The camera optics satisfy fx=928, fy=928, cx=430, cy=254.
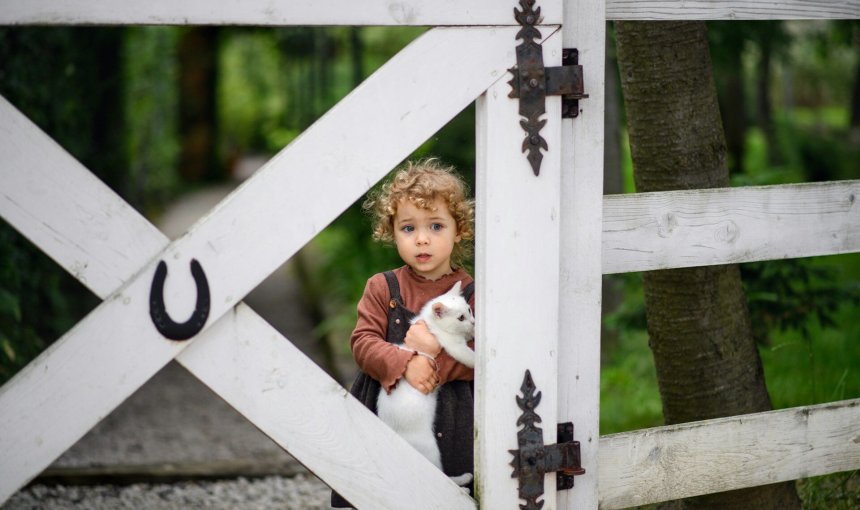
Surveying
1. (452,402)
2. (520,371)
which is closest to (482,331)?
(520,371)

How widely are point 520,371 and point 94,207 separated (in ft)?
3.79

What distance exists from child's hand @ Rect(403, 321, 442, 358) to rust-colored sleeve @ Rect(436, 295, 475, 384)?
60 mm

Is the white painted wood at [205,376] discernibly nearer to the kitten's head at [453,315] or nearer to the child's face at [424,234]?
the kitten's head at [453,315]

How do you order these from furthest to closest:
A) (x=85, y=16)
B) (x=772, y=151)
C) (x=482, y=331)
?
(x=772, y=151)
(x=482, y=331)
(x=85, y=16)

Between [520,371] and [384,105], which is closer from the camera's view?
[384,105]

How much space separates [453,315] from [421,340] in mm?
114

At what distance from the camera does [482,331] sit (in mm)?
2480

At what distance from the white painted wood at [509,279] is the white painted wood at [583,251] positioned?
63 mm

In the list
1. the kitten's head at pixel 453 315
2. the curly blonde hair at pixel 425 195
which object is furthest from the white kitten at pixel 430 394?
the curly blonde hair at pixel 425 195

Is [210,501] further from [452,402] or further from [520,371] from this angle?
[520,371]

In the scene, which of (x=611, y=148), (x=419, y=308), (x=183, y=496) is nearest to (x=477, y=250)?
(x=419, y=308)

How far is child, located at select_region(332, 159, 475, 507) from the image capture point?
8.57ft

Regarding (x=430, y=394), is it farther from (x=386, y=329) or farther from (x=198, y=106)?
(x=198, y=106)

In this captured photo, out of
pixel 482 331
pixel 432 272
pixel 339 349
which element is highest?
pixel 339 349
